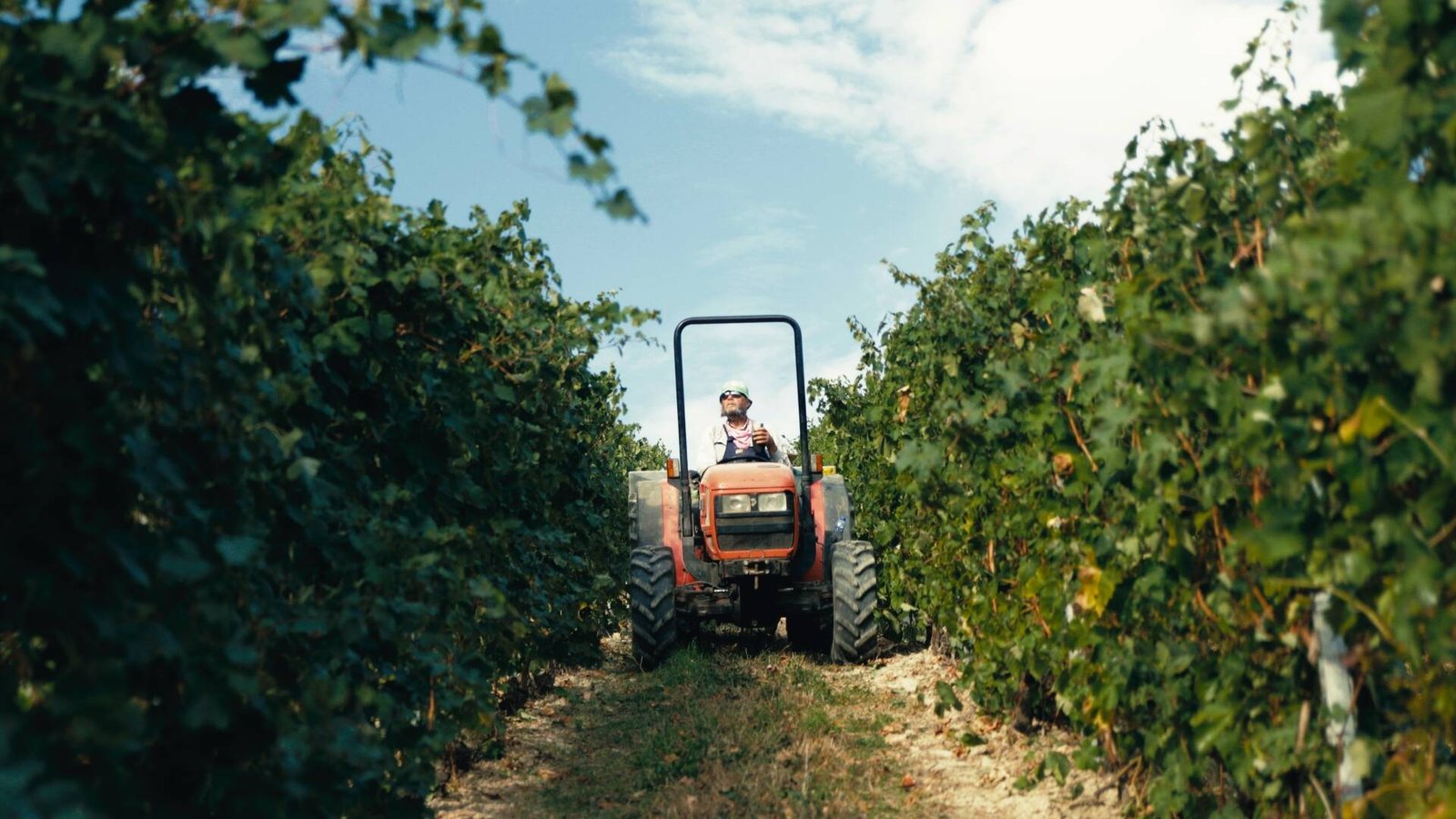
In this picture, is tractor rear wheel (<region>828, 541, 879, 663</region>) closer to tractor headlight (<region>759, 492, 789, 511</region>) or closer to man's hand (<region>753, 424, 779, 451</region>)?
tractor headlight (<region>759, 492, 789, 511</region>)

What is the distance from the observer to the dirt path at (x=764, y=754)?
5301mm

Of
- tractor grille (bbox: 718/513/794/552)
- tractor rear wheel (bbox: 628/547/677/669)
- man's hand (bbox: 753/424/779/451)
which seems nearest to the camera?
tractor rear wheel (bbox: 628/547/677/669)

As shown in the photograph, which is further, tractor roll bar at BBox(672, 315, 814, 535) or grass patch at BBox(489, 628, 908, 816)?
tractor roll bar at BBox(672, 315, 814, 535)

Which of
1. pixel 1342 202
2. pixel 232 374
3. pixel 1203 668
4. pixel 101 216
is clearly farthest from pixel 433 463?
pixel 1342 202

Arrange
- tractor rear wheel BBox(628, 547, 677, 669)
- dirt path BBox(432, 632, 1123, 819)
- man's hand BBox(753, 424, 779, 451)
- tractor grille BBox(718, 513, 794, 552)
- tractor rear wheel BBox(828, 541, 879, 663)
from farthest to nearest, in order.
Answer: man's hand BBox(753, 424, 779, 451) < tractor grille BBox(718, 513, 794, 552) < tractor rear wheel BBox(628, 547, 677, 669) < tractor rear wheel BBox(828, 541, 879, 663) < dirt path BBox(432, 632, 1123, 819)

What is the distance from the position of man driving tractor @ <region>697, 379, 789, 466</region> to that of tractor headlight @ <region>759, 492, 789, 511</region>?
27.8 inches

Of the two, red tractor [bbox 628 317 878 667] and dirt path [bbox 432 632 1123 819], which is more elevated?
red tractor [bbox 628 317 878 667]

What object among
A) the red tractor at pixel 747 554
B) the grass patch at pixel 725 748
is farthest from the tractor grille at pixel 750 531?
the grass patch at pixel 725 748

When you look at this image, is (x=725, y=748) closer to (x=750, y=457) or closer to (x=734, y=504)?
(x=734, y=504)

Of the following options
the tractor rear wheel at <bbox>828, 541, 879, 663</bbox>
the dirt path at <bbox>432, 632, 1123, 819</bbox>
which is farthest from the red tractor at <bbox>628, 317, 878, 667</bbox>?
the dirt path at <bbox>432, 632, 1123, 819</bbox>

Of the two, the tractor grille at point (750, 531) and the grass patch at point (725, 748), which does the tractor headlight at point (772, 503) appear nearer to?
the tractor grille at point (750, 531)

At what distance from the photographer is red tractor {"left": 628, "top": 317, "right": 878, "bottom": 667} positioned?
8953 millimetres

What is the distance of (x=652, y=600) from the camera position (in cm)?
895

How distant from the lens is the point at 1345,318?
7.16ft
